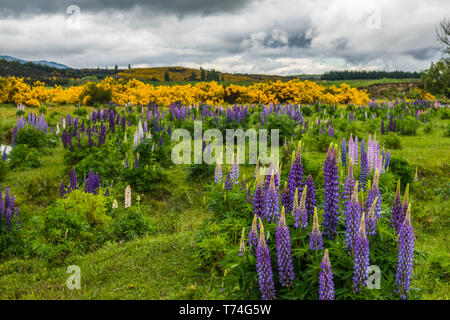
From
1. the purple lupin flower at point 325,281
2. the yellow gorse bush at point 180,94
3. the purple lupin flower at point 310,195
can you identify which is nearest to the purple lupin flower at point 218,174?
the purple lupin flower at point 310,195

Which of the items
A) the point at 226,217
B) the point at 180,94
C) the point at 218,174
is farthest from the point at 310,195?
the point at 180,94

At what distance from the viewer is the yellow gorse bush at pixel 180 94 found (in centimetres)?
2222

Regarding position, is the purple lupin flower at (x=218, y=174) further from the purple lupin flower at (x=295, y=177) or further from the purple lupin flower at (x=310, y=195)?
the purple lupin flower at (x=310, y=195)

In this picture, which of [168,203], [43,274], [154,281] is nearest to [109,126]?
[168,203]

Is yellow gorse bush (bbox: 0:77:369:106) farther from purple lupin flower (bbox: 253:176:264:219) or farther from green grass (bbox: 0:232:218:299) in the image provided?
purple lupin flower (bbox: 253:176:264:219)

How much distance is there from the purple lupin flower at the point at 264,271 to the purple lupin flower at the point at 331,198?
0.82 meters

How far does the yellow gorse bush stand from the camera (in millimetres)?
22219

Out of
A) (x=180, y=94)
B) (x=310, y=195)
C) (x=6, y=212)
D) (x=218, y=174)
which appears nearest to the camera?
(x=310, y=195)

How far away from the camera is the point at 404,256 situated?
3227mm

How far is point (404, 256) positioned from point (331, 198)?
86 cm

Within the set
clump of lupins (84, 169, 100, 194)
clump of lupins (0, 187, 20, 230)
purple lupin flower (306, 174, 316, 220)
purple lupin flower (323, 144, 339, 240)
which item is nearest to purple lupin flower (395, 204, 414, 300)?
purple lupin flower (323, 144, 339, 240)

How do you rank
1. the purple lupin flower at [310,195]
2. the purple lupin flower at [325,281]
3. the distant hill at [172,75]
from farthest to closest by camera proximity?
the distant hill at [172,75], the purple lupin flower at [310,195], the purple lupin flower at [325,281]

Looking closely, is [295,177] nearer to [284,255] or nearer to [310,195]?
[310,195]
